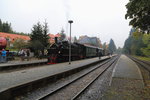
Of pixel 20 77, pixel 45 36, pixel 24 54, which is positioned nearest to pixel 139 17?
pixel 20 77

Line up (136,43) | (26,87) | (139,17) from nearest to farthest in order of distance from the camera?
(26,87), (139,17), (136,43)

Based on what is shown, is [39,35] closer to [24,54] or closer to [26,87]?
[24,54]

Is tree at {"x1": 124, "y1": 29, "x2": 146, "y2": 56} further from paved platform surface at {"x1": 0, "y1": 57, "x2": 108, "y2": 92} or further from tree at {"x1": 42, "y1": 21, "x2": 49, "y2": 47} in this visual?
tree at {"x1": 42, "y1": 21, "x2": 49, "y2": 47}

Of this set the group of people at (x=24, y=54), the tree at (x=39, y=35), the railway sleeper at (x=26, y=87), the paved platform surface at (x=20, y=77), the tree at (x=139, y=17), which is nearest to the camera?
the railway sleeper at (x=26, y=87)

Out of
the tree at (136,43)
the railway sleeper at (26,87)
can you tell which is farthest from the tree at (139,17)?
the railway sleeper at (26,87)

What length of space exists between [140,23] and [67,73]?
963 cm

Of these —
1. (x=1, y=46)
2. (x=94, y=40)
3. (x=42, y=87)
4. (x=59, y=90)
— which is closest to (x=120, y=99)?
(x=59, y=90)

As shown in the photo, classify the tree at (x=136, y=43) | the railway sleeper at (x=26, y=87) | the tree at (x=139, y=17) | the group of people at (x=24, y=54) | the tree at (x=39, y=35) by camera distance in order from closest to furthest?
the railway sleeper at (x=26, y=87), the tree at (x=139, y=17), the tree at (x=136, y=43), the group of people at (x=24, y=54), the tree at (x=39, y=35)

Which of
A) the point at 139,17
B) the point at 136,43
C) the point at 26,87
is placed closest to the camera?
the point at 26,87

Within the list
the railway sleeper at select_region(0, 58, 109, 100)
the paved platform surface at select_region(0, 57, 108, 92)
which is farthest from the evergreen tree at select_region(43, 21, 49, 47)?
the railway sleeper at select_region(0, 58, 109, 100)

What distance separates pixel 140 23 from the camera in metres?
12.4

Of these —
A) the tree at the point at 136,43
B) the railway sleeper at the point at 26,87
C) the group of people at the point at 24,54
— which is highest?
the tree at the point at 136,43

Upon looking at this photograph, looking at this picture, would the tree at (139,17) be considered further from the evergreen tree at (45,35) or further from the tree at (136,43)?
the evergreen tree at (45,35)

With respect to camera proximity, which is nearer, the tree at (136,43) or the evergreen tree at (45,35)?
the tree at (136,43)
